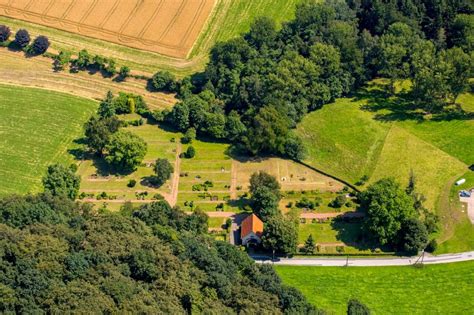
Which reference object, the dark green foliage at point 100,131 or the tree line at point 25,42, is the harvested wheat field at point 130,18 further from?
the dark green foliage at point 100,131

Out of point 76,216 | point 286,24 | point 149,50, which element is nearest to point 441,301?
point 76,216

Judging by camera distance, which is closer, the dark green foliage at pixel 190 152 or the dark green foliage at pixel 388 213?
the dark green foliage at pixel 388 213

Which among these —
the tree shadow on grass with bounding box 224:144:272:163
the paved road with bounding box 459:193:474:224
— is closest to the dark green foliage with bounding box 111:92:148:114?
the tree shadow on grass with bounding box 224:144:272:163

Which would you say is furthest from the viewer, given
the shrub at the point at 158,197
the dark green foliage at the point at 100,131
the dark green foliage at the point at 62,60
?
the dark green foliage at the point at 62,60

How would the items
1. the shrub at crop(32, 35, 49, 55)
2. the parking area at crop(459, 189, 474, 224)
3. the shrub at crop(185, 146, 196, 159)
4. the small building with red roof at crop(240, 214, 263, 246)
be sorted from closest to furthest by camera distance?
the small building with red roof at crop(240, 214, 263, 246) → the parking area at crop(459, 189, 474, 224) → the shrub at crop(185, 146, 196, 159) → the shrub at crop(32, 35, 49, 55)

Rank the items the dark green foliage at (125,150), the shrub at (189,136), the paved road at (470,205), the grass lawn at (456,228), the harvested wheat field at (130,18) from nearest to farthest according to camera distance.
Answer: the grass lawn at (456,228) → the paved road at (470,205) → the dark green foliage at (125,150) → the shrub at (189,136) → the harvested wheat field at (130,18)

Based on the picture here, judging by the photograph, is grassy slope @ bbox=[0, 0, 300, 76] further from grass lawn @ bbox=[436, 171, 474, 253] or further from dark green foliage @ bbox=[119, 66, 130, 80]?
grass lawn @ bbox=[436, 171, 474, 253]

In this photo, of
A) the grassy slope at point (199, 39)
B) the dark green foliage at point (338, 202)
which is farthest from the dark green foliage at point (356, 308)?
the grassy slope at point (199, 39)

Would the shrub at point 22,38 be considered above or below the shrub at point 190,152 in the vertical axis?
above
